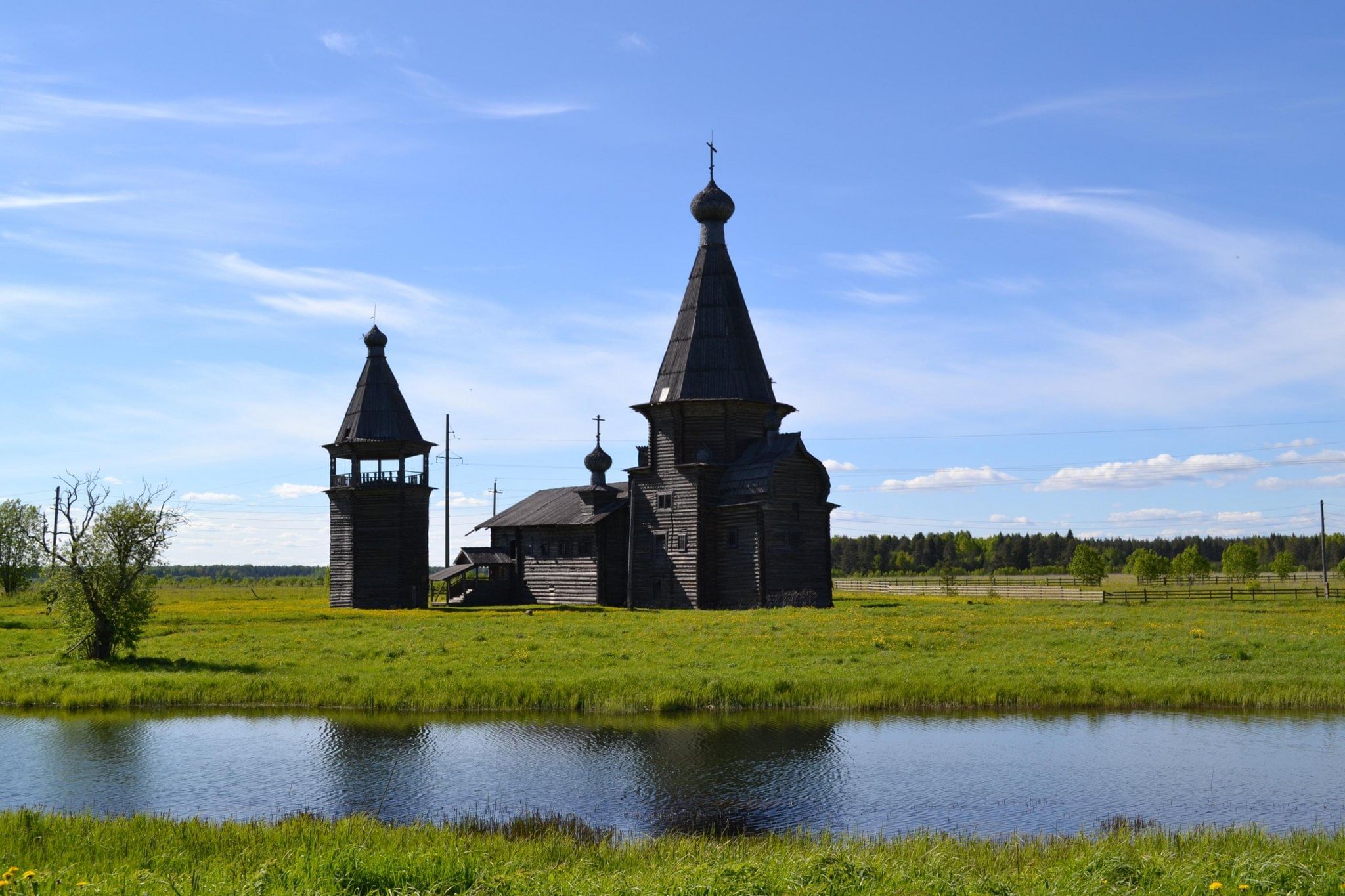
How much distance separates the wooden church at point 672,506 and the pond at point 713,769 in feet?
86.3

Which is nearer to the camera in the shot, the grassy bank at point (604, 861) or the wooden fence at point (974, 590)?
the grassy bank at point (604, 861)

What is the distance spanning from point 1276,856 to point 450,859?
7458 millimetres

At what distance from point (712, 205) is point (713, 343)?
668cm

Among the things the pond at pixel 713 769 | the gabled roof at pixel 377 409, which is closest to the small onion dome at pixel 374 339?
the gabled roof at pixel 377 409

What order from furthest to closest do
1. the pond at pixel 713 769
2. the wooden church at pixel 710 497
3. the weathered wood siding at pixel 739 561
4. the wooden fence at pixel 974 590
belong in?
the wooden fence at pixel 974 590 → the wooden church at pixel 710 497 → the weathered wood siding at pixel 739 561 → the pond at pixel 713 769

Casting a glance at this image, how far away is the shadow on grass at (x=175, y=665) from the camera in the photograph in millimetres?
26958

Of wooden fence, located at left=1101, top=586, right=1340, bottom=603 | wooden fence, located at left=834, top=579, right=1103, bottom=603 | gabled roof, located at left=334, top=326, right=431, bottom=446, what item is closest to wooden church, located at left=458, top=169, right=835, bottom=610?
gabled roof, located at left=334, top=326, right=431, bottom=446

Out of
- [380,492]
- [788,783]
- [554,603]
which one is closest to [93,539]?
[788,783]

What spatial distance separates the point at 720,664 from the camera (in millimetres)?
26656

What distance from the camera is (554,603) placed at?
54812 mm

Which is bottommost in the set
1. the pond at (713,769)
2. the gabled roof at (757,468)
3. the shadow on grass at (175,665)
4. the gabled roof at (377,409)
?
the pond at (713,769)

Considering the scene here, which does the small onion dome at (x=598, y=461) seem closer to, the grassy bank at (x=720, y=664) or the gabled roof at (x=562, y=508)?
the gabled roof at (x=562, y=508)

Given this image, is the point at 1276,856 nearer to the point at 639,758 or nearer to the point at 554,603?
the point at 639,758

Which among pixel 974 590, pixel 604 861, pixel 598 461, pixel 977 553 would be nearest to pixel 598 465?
pixel 598 461
